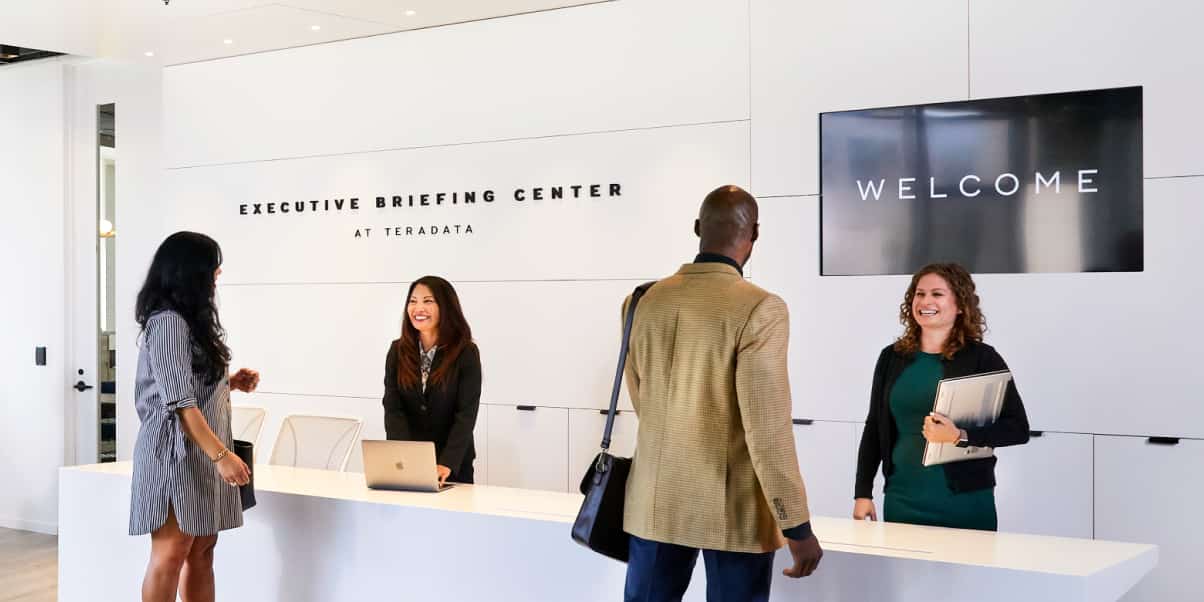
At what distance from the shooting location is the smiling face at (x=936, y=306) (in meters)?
3.57

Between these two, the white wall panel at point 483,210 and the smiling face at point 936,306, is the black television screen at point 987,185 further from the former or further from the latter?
the smiling face at point 936,306

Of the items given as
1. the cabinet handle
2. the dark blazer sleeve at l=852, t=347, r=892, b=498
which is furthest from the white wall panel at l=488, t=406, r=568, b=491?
the cabinet handle

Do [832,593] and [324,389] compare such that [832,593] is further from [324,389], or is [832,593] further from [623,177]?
[324,389]

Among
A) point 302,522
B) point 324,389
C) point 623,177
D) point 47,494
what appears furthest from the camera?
point 47,494

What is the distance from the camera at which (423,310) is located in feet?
14.9

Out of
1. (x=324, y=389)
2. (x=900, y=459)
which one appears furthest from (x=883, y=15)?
(x=324, y=389)

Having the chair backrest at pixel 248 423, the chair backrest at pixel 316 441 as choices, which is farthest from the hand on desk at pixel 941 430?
the chair backrest at pixel 248 423

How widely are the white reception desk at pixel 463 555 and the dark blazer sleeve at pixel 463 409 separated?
0.42 m

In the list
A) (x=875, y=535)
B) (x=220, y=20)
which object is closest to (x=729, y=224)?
(x=875, y=535)

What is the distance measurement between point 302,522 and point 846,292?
278 cm

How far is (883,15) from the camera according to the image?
5.04 m

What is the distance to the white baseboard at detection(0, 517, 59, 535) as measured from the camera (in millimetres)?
7480

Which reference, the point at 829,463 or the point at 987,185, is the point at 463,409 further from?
the point at 987,185

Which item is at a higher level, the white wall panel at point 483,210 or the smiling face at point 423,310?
the white wall panel at point 483,210
